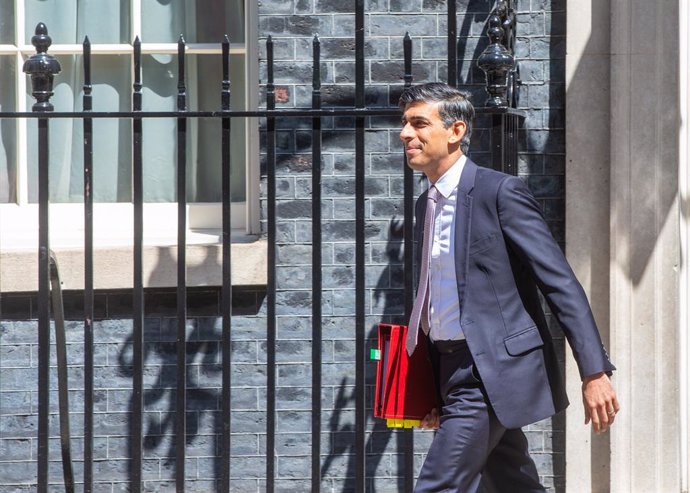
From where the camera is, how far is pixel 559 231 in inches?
235

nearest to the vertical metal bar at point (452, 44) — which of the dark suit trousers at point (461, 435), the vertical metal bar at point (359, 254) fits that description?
the vertical metal bar at point (359, 254)

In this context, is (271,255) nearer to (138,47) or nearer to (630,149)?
(138,47)

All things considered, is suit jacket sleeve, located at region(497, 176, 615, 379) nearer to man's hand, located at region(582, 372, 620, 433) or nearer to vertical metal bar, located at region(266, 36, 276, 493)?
man's hand, located at region(582, 372, 620, 433)

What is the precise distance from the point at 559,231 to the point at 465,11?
3.76ft

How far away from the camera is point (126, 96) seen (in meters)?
6.33

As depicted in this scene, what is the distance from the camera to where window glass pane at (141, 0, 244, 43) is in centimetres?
625

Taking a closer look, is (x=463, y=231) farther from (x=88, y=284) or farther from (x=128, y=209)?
(x=128, y=209)

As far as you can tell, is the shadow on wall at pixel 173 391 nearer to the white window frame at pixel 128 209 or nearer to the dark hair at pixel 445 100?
the white window frame at pixel 128 209

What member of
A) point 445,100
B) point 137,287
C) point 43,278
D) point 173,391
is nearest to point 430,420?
point 445,100

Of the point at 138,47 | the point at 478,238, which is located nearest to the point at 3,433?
the point at 138,47

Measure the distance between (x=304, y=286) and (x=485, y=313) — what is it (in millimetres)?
2023

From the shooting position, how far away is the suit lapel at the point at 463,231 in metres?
4.10

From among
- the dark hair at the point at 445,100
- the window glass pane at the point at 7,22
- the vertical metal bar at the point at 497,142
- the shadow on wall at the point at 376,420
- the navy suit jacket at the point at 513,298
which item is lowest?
the shadow on wall at the point at 376,420

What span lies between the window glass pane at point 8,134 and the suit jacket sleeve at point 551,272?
3097 millimetres
